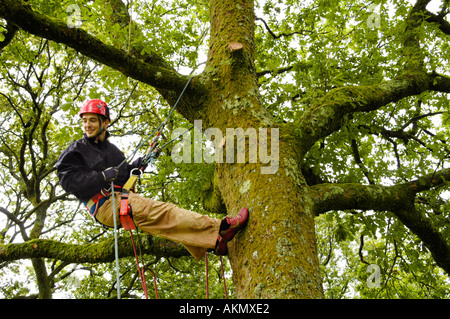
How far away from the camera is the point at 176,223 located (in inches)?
120

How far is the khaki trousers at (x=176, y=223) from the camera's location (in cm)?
297

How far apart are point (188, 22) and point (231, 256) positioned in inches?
252

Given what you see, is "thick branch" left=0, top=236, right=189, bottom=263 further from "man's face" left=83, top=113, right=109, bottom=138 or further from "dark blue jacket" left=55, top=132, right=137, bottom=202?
"man's face" left=83, top=113, right=109, bottom=138

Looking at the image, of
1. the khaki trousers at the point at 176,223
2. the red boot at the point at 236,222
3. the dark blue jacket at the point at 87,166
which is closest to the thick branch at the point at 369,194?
the red boot at the point at 236,222

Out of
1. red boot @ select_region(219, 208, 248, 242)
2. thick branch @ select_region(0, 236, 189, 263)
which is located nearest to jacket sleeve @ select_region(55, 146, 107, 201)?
thick branch @ select_region(0, 236, 189, 263)

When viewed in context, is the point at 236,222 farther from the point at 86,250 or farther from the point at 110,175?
the point at 86,250

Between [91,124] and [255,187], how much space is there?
6.63ft

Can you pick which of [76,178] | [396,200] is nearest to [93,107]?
[76,178]

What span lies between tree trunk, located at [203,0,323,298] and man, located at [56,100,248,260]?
20cm

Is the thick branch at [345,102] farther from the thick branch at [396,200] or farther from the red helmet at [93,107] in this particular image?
the red helmet at [93,107]

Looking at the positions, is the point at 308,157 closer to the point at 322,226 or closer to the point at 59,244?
the point at 59,244

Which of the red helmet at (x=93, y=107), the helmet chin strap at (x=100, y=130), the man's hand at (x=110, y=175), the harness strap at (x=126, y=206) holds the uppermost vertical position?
the red helmet at (x=93, y=107)

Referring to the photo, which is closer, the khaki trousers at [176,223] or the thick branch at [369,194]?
the khaki trousers at [176,223]

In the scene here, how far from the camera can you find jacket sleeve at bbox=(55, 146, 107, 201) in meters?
3.22
